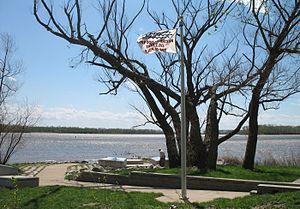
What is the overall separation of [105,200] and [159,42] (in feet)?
14.5

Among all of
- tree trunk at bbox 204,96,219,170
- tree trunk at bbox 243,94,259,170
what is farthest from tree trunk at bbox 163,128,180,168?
tree trunk at bbox 243,94,259,170

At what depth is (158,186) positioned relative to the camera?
15203mm

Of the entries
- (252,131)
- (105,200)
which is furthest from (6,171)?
(252,131)

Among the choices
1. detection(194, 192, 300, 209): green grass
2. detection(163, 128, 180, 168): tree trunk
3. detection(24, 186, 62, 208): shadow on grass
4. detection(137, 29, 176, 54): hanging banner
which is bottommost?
detection(24, 186, 62, 208): shadow on grass

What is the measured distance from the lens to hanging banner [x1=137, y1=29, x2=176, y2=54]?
11000mm

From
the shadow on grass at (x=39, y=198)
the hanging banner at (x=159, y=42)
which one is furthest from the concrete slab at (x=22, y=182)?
the hanging banner at (x=159, y=42)

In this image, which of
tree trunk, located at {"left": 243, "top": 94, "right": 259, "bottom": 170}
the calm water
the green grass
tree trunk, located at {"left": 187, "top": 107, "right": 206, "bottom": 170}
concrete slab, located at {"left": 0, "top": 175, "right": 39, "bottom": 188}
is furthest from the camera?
the calm water

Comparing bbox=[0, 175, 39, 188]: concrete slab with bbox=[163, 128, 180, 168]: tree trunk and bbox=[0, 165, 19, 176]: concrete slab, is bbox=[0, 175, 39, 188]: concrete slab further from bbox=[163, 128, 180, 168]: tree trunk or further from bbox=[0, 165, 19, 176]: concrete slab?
bbox=[163, 128, 180, 168]: tree trunk

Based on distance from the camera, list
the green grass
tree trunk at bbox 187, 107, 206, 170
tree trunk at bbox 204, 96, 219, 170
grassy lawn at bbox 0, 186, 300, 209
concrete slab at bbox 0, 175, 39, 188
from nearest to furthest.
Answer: the green grass
grassy lawn at bbox 0, 186, 300, 209
concrete slab at bbox 0, 175, 39, 188
tree trunk at bbox 204, 96, 219, 170
tree trunk at bbox 187, 107, 206, 170

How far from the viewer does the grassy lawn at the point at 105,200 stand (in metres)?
9.50

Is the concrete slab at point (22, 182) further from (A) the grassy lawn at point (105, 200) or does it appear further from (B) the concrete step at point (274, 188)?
(B) the concrete step at point (274, 188)

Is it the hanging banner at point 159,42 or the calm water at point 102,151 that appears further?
the calm water at point 102,151

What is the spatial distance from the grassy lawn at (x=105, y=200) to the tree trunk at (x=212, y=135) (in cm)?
644

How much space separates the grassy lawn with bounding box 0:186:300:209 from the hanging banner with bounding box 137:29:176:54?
4.03m
